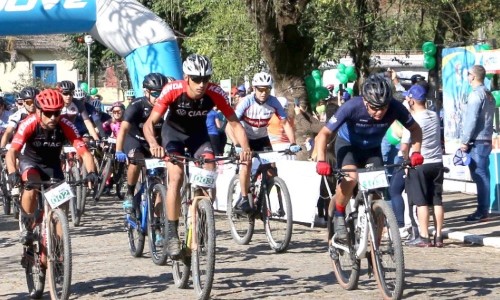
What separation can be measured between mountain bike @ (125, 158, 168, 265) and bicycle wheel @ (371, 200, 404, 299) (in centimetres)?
254

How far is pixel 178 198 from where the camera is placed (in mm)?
9719

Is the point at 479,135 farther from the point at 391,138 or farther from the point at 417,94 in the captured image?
the point at 417,94

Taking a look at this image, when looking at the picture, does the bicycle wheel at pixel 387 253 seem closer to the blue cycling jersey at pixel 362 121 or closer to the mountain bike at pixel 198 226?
the blue cycling jersey at pixel 362 121

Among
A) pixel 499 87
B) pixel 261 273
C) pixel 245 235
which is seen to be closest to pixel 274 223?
pixel 245 235

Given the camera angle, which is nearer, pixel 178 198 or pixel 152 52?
pixel 178 198

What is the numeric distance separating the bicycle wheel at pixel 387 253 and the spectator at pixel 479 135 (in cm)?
591

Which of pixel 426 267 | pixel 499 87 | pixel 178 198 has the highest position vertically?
pixel 499 87

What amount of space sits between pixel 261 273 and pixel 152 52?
679cm

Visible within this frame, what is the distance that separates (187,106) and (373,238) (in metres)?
2.08

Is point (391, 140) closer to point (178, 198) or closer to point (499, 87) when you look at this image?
point (178, 198)

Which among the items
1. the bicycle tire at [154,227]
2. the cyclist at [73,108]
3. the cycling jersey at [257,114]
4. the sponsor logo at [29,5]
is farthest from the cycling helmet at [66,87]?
the bicycle tire at [154,227]

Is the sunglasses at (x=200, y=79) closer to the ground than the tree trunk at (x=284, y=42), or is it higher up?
closer to the ground

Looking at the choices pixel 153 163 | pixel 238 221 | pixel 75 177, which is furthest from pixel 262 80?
pixel 75 177

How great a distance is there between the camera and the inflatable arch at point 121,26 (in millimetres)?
16609
